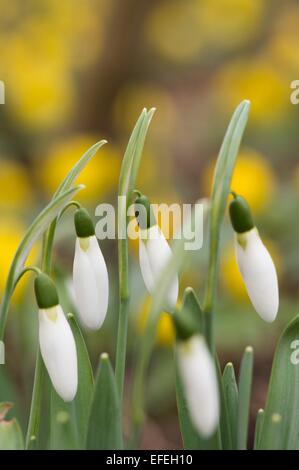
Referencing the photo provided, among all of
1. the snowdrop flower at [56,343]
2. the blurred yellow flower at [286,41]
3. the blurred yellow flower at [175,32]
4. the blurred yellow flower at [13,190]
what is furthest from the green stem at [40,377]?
the blurred yellow flower at [175,32]

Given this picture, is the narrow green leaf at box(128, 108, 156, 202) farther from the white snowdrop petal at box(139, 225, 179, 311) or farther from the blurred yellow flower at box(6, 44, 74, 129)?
the blurred yellow flower at box(6, 44, 74, 129)

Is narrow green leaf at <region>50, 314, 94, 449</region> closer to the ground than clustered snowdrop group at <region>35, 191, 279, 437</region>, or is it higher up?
closer to the ground

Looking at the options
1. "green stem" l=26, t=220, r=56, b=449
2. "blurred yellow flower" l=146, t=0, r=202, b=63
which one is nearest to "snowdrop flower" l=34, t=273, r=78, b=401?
"green stem" l=26, t=220, r=56, b=449

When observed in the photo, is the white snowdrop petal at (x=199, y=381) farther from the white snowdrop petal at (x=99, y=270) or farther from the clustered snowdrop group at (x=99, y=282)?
the white snowdrop petal at (x=99, y=270)

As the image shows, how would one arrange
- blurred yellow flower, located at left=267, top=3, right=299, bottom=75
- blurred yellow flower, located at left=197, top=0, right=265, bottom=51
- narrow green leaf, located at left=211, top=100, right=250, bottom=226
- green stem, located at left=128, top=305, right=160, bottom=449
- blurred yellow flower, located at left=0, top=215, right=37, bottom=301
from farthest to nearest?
blurred yellow flower, located at left=197, top=0, right=265, bottom=51 → blurred yellow flower, located at left=267, top=3, right=299, bottom=75 → blurred yellow flower, located at left=0, top=215, right=37, bottom=301 → narrow green leaf, located at left=211, top=100, right=250, bottom=226 → green stem, located at left=128, top=305, right=160, bottom=449

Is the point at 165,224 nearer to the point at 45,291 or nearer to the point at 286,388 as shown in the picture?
the point at 286,388

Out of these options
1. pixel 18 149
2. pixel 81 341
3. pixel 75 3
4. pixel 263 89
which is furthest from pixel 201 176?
pixel 81 341
